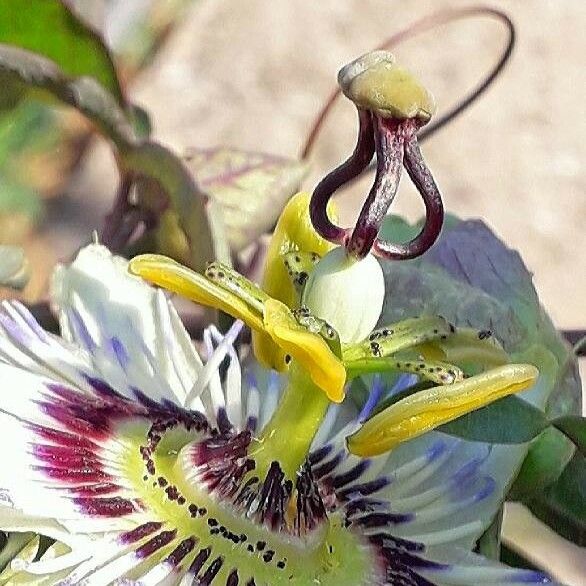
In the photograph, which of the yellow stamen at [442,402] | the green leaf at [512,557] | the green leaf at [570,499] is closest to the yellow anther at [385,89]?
the yellow stamen at [442,402]

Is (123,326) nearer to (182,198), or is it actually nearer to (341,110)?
(182,198)

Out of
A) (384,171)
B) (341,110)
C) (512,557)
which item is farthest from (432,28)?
(384,171)

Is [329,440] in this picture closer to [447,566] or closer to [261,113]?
[447,566]

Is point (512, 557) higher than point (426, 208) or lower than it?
lower

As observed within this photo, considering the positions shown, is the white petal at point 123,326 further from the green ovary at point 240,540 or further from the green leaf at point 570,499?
the green leaf at point 570,499

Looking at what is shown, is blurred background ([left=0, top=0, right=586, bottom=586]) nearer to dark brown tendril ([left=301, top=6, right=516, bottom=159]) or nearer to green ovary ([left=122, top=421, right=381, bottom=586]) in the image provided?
dark brown tendril ([left=301, top=6, right=516, bottom=159])

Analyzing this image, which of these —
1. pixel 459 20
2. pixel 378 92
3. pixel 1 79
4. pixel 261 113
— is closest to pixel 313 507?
pixel 378 92

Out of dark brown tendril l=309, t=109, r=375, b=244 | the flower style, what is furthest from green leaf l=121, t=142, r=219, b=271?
dark brown tendril l=309, t=109, r=375, b=244
